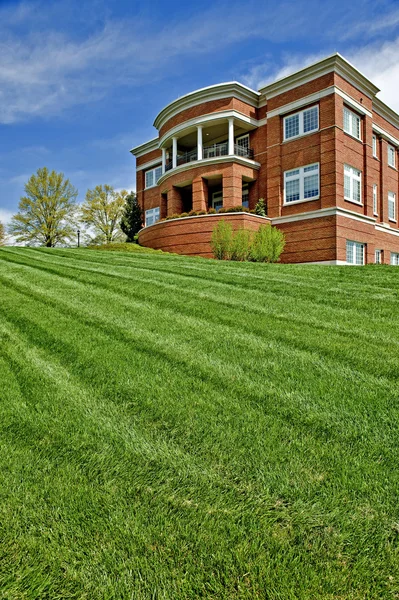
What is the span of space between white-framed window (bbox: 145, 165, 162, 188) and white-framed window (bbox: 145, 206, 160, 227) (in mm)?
2253

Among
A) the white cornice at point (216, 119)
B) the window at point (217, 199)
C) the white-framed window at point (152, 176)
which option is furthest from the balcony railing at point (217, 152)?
the white-framed window at point (152, 176)

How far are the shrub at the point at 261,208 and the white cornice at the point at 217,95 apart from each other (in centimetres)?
631

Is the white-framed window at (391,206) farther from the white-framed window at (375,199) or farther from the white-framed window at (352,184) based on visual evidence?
the white-framed window at (352,184)

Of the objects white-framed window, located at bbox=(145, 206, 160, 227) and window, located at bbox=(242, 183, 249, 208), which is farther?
white-framed window, located at bbox=(145, 206, 160, 227)

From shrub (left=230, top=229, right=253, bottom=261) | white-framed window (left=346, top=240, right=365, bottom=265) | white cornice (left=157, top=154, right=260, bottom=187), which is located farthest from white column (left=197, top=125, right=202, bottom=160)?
white-framed window (left=346, top=240, right=365, bottom=265)

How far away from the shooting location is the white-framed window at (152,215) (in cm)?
3052

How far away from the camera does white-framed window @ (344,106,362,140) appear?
68.6ft

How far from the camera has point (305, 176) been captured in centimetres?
2097

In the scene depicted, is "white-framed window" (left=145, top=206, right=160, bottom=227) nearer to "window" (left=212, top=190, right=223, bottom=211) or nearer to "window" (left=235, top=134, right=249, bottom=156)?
"window" (left=212, top=190, right=223, bottom=211)

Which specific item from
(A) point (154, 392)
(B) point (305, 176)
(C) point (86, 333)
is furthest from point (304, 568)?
(B) point (305, 176)

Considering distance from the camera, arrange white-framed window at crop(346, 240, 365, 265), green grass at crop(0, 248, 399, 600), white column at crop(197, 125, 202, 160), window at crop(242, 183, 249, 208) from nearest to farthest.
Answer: green grass at crop(0, 248, 399, 600), white-framed window at crop(346, 240, 365, 265), white column at crop(197, 125, 202, 160), window at crop(242, 183, 249, 208)

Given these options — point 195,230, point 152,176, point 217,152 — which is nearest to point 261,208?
point 195,230

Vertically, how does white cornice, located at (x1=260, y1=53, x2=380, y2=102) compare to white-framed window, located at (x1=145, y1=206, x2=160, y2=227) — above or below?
above

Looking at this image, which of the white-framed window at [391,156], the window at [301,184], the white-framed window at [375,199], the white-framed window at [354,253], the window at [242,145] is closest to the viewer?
the white-framed window at [354,253]
